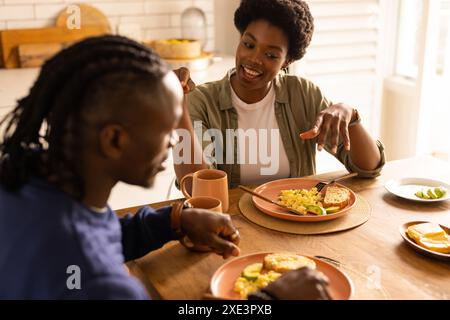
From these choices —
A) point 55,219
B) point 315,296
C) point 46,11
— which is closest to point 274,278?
point 315,296

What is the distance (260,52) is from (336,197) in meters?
0.59

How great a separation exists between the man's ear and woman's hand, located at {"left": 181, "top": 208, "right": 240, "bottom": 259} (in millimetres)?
353

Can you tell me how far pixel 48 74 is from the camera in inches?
35.4

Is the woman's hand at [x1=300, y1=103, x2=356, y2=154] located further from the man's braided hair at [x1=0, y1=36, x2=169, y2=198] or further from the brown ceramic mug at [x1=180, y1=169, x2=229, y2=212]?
the man's braided hair at [x1=0, y1=36, x2=169, y2=198]

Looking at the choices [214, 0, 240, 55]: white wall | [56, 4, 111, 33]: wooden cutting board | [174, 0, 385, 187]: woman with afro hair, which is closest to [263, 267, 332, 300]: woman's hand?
[174, 0, 385, 187]: woman with afro hair

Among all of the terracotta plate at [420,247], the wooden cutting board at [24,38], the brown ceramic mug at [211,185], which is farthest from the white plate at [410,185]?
the wooden cutting board at [24,38]

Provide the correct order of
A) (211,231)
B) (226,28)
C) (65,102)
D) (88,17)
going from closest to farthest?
(65,102) < (211,231) < (88,17) < (226,28)

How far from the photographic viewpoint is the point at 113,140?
877 mm

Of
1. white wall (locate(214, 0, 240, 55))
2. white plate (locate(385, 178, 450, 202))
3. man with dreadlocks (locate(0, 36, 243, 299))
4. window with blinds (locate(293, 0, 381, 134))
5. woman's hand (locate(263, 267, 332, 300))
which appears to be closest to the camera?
man with dreadlocks (locate(0, 36, 243, 299))

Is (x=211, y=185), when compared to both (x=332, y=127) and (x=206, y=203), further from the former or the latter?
(x=332, y=127)

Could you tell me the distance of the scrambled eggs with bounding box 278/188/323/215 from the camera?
1447mm

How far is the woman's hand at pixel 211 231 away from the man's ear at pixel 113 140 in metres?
0.35

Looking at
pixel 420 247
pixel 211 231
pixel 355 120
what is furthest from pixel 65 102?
pixel 355 120

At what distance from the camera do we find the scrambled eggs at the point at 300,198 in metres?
1.45
